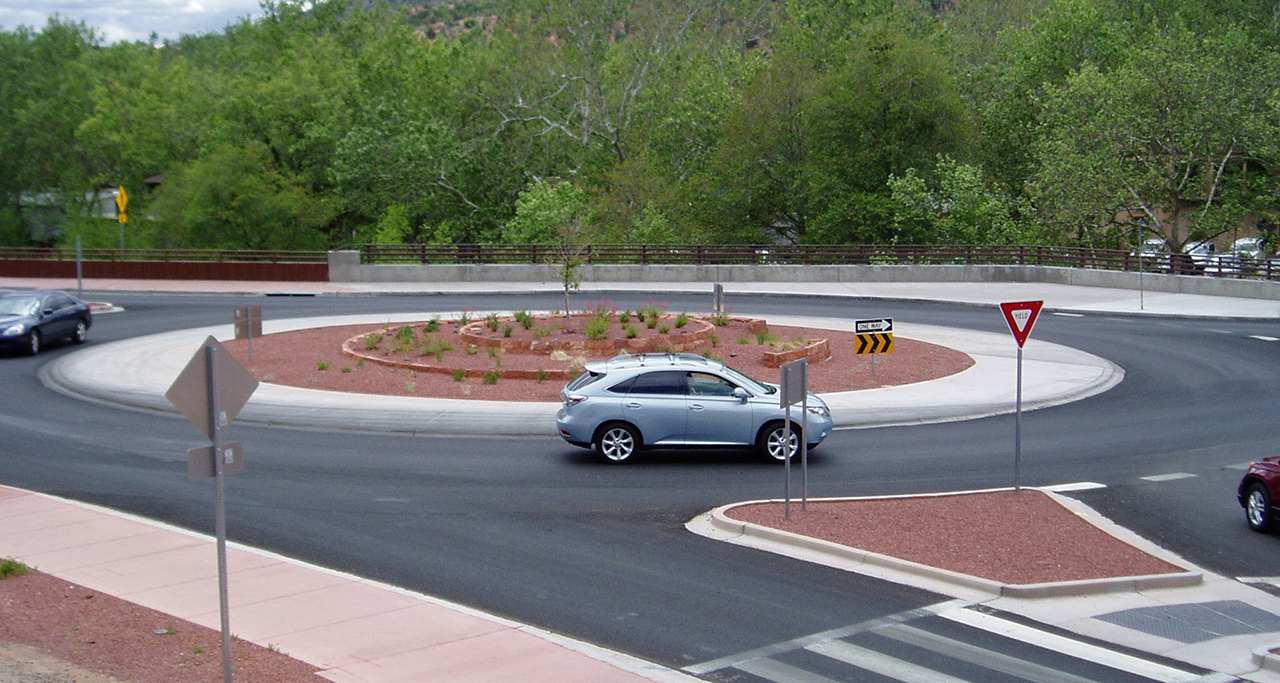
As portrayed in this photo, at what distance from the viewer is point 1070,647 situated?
965 cm

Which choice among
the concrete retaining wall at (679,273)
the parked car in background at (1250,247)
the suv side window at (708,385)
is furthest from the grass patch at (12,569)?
the parked car in background at (1250,247)

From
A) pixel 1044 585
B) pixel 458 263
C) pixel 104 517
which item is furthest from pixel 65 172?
pixel 1044 585

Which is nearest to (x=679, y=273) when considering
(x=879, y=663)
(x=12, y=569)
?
(x=12, y=569)

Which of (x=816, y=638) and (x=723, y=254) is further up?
(x=723, y=254)

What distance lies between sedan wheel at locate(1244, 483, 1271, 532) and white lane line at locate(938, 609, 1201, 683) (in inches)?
196

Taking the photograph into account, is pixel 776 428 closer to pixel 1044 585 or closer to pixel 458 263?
pixel 1044 585

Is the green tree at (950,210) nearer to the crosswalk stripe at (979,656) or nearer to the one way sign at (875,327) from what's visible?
the one way sign at (875,327)

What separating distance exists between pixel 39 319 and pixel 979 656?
25301mm

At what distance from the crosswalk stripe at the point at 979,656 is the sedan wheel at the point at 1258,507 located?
5.82m

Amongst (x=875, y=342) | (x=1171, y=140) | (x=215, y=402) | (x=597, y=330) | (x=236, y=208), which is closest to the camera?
(x=215, y=402)

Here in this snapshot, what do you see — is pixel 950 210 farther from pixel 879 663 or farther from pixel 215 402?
pixel 215 402

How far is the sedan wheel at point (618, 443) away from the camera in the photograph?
16547 millimetres

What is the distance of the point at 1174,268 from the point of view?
4159 centimetres

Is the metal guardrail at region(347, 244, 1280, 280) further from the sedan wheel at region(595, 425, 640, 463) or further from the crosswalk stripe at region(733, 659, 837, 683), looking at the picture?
the crosswalk stripe at region(733, 659, 837, 683)
